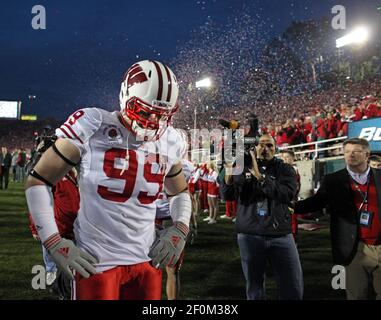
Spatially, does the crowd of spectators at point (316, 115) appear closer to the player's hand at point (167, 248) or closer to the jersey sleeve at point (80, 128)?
the player's hand at point (167, 248)

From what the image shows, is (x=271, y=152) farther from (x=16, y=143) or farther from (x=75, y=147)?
(x=16, y=143)

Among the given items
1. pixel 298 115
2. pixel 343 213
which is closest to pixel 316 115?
pixel 298 115

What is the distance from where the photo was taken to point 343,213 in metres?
3.92

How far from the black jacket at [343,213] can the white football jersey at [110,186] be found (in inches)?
78.8

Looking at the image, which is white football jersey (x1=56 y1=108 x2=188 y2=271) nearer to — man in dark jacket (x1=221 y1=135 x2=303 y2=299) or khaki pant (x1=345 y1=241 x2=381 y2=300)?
man in dark jacket (x1=221 y1=135 x2=303 y2=299)

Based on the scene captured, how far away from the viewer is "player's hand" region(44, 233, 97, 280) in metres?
2.28

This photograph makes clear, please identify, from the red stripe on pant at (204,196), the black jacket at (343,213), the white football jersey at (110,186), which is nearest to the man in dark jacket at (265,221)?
the black jacket at (343,213)

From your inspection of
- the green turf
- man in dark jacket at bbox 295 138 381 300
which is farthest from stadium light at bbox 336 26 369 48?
man in dark jacket at bbox 295 138 381 300

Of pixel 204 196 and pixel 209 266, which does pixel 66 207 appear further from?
pixel 204 196

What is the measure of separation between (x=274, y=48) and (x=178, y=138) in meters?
47.7

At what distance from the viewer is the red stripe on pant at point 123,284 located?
2377 mm

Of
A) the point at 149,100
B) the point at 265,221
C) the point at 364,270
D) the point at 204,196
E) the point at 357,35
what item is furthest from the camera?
the point at 357,35

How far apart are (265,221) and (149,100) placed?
1871mm

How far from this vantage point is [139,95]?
2.50m
